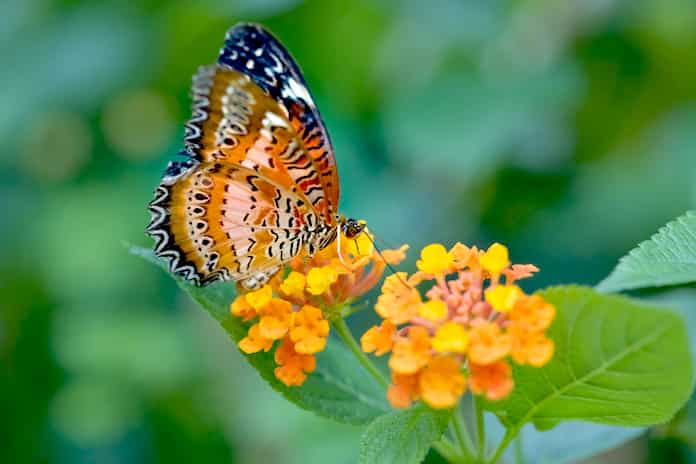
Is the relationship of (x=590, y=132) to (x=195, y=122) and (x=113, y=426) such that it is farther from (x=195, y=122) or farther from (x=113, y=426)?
(x=113, y=426)

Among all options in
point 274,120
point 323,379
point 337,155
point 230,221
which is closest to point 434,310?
point 323,379

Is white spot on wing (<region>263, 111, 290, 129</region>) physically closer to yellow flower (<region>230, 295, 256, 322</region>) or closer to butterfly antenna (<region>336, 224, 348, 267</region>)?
butterfly antenna (<region>336, 224, 348, 267</region>)

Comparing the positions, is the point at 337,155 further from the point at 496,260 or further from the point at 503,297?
the point at 503,297

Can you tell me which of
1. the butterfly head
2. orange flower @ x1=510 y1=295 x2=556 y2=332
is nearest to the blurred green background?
the butterfly head

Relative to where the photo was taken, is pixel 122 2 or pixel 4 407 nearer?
pixel 4 407

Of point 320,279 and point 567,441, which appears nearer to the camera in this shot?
point 320,279

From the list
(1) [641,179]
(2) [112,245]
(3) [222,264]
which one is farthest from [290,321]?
(2) [112,245]
